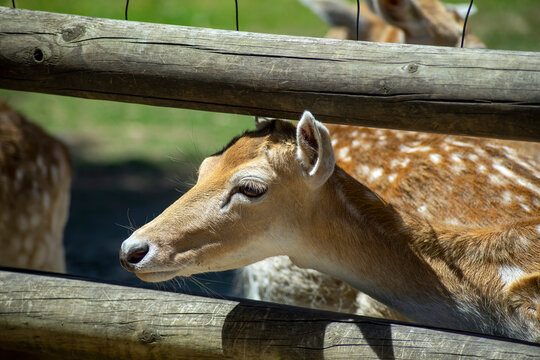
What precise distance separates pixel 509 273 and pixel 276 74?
3.78ft

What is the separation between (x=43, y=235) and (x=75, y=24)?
2.01 m

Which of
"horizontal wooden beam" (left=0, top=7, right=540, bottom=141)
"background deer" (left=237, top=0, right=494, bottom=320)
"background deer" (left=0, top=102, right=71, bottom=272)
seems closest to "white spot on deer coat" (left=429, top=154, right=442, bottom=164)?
"background deer" (left=237, top=0, right=494, bottom=320)

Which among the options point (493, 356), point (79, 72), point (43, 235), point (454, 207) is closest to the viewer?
point (493, 356)

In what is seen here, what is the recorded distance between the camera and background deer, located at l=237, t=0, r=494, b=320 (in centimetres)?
360

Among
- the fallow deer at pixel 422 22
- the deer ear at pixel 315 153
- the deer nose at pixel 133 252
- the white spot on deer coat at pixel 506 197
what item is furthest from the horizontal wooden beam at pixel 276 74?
the fallow deer at pixel 422 22

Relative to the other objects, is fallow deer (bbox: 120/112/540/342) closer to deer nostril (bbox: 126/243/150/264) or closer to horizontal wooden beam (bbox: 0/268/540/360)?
deer nostril (bbox: 126/243/150/264)

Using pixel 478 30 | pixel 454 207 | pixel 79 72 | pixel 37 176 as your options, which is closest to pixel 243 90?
pixel 79 72

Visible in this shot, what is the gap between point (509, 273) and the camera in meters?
2.46

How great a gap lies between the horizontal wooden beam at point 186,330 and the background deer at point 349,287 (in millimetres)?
729

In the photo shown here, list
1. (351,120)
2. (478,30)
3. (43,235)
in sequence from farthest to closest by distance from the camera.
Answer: (478,30) → (43,235) → (351,120)

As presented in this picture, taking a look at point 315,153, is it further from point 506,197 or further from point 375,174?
point 506,197

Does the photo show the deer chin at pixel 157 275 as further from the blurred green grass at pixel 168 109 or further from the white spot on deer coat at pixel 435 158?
the blurred green grass at pixel 168 109

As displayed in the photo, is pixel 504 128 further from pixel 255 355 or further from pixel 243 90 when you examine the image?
pixel 255 355

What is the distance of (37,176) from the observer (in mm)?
4367
